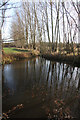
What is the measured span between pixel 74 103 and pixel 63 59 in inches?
368

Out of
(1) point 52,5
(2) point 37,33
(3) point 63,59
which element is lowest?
(3) point 63,59

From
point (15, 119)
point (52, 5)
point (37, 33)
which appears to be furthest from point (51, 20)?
point (15, 119)

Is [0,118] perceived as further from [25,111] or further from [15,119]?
[25,111]

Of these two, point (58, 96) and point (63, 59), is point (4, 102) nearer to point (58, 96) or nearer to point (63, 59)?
point (58, 96)

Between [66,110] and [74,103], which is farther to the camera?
[74,103]

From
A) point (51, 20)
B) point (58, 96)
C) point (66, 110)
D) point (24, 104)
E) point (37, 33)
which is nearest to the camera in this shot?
point (66, 110)

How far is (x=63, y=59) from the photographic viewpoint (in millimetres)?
11906

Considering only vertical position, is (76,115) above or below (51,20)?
A: below

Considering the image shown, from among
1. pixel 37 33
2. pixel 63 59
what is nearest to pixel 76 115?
pixel 63 59

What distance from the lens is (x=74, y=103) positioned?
291cm

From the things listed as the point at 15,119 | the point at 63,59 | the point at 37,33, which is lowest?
the point at 15,119

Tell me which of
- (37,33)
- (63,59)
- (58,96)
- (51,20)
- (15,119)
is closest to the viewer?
(15,119)

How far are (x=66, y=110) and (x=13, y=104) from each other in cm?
171

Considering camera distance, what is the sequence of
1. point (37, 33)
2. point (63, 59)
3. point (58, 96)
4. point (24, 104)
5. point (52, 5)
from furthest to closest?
point (37, 33) < point (52, 5) < point (63, 59) < point (58, 96) < point (24, 104)
